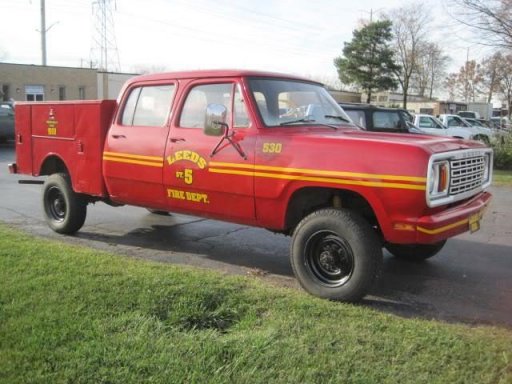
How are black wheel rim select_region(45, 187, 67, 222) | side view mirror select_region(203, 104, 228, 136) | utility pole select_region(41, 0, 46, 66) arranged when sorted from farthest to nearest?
utility pole select_region(41, 0, 46, 66)
black wheel rim select_region(45, 187, 67, 222)
side view mirror select_region(203, 104, 228, 136)

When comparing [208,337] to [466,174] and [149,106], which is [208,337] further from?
[149,106]

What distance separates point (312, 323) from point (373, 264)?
2.76ft

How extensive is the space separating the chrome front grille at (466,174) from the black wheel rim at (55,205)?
16.2ft

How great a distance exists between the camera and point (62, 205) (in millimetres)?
7570

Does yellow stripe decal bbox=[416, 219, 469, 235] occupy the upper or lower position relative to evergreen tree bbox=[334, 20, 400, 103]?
lower

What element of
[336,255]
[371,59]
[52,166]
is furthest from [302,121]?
[371,59]

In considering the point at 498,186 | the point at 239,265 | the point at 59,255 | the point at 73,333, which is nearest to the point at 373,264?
the point at 239,265

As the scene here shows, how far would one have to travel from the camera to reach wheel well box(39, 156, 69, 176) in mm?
7586

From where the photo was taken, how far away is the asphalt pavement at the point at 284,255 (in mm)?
5023

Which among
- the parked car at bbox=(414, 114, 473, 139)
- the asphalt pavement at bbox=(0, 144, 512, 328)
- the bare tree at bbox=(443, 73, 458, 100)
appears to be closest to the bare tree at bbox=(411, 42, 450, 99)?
the bare tree at bbox=(443, 73, 458, 100)

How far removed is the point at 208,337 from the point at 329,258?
149 centimetres

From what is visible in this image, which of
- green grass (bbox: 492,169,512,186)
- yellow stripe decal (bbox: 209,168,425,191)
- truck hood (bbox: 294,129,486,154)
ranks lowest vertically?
green grass (bbox: 492,169,512,186)

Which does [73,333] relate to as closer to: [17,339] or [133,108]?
[17,339]

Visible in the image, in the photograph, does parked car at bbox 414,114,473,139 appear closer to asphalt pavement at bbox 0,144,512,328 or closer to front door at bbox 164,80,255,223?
asphalt pavement at bbox 0,144,512,328
